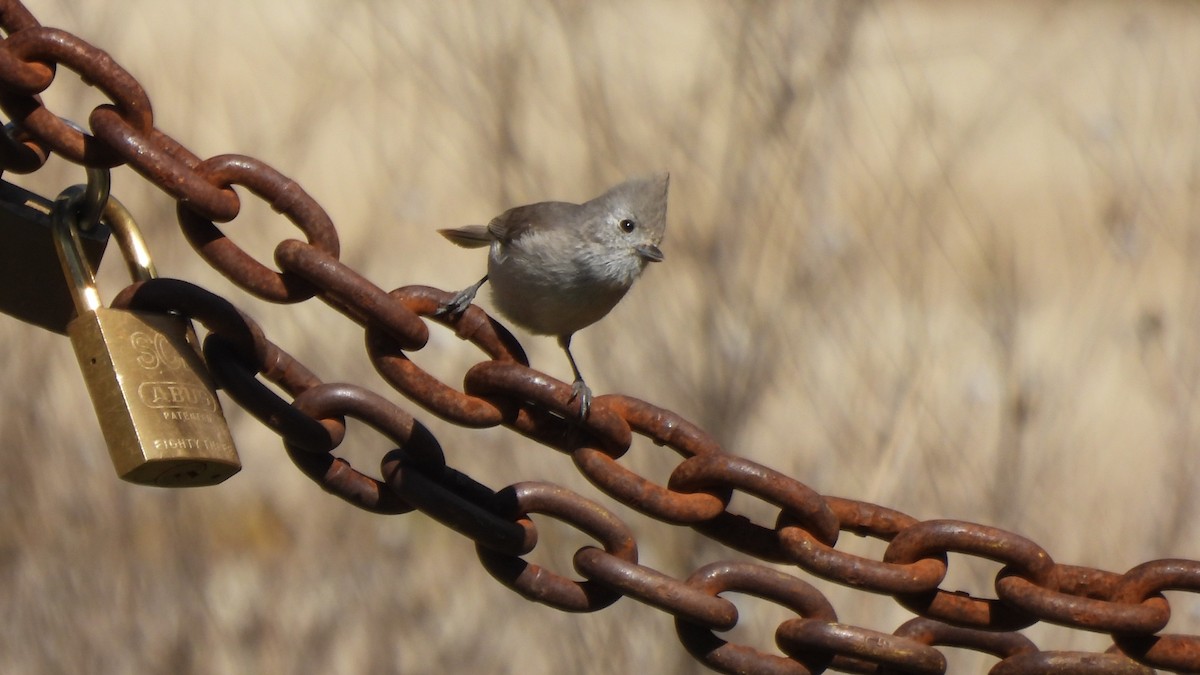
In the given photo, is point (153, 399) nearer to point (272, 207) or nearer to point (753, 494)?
point (272, 207)

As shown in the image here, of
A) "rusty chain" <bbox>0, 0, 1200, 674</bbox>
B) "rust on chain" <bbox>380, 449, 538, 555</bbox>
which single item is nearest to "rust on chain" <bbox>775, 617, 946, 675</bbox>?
"rusty chain" <bbox>0, 0, 1200, 674</bbox>

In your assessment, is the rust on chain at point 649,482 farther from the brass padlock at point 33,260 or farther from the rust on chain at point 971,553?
the brass padlock at point 33,260

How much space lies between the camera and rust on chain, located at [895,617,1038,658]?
1.87 metres

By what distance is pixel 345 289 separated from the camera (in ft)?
5.35

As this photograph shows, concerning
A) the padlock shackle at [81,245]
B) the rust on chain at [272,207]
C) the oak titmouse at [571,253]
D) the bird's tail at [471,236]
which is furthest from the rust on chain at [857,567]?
the bird's tail at [471,236]

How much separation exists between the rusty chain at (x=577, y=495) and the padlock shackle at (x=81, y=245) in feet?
0.23

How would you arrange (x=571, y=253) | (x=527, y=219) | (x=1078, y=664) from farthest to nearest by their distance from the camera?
(x=527, y=219), (x=571, y=253), (x=1078, y=664)

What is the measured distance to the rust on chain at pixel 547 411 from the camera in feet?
A: 5.57

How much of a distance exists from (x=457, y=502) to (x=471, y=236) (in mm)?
1492

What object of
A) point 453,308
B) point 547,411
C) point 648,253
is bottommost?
point 547,411

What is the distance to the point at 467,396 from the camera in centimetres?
175

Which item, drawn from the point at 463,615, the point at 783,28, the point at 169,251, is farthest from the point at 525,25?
the point at 463,615

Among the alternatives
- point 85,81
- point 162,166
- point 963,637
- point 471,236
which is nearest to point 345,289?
point 162,166

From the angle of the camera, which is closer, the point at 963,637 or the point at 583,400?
the point at 583,400
